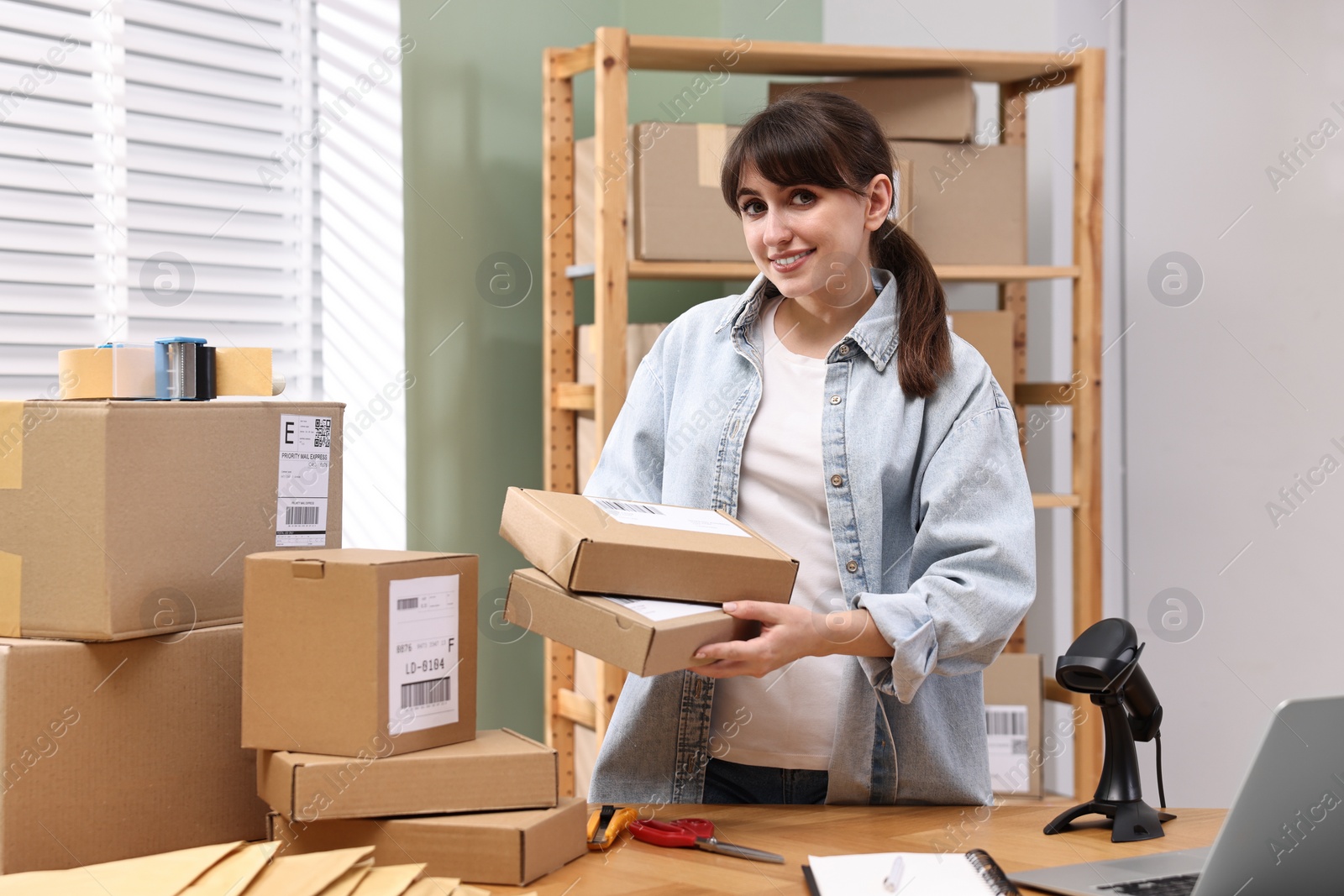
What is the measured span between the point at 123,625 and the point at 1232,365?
2.04 metres

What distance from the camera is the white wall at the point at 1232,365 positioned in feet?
6.86

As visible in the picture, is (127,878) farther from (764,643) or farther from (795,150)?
(795,150)

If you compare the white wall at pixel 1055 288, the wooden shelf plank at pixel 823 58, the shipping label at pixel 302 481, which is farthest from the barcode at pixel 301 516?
the white wall at pixel 1055 288

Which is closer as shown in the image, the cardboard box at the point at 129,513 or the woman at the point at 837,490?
the cardboard box at the point at 129,513

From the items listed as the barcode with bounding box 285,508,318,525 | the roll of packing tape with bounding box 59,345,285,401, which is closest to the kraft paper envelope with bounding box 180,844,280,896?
the barcode with bounding box 285,508,318,525

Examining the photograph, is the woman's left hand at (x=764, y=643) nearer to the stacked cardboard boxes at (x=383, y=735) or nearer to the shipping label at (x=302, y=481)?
the stacked cardboard boxes at (x=383, y=735)

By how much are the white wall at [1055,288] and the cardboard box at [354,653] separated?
70.1 inches

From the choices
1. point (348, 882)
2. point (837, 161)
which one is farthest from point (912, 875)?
point (837, 161)

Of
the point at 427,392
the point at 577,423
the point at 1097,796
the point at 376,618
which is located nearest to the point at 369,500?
the point at 427,392

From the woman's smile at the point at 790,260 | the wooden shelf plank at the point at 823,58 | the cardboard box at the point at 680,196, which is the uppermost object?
the wooden shelf plank at the point at 823,58

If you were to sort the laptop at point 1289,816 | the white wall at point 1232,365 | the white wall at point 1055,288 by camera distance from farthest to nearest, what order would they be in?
1. the white wall at point 1055,288
2. the white wall at point 1232,365
3. the laptop at point 1289,816

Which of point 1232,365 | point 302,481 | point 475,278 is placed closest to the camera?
point 302,481

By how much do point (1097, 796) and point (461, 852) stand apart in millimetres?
643

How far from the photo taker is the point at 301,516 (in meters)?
1.20
